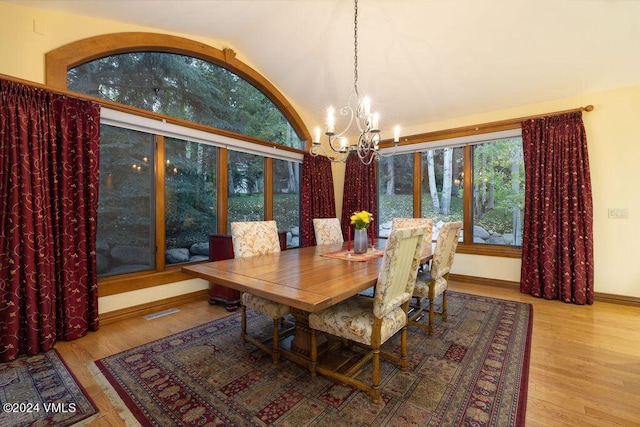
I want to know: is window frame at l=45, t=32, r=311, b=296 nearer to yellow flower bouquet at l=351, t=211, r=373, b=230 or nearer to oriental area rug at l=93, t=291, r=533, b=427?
oriental area rug at l=93, t=291, r=533, b=427

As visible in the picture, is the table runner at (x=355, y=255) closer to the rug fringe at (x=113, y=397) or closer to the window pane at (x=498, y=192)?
the rug fringe at (x=113, y=397)

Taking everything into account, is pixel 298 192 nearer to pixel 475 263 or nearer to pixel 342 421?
pixel 475 263

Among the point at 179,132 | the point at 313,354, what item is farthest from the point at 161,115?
the point at 313,354

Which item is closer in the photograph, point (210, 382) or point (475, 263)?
point (210, 382)

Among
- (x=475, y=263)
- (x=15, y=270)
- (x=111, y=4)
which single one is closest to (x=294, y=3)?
(x=111, y=4)

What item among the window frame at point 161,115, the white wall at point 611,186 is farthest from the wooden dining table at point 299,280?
the white wall at point 611,186

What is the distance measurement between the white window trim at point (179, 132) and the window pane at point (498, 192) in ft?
9.81

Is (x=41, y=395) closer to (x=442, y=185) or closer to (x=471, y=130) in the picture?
(x=442, y=185)

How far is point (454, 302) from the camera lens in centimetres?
340

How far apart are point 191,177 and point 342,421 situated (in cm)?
309

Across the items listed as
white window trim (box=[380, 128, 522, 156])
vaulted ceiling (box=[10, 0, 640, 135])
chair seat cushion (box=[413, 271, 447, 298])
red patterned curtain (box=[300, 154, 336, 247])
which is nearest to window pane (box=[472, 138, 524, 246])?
white window trim (box=[380, 128, 522, 156])

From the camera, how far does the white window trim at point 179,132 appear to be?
2.80 metres

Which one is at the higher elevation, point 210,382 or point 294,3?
point 294,3

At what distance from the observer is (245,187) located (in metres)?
4.23
